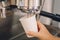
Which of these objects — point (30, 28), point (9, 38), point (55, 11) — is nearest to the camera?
point (30, 28)

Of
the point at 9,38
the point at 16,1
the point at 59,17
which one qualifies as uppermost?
the point at 16,1

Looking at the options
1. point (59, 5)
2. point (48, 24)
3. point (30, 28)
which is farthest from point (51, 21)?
point (30, 28)

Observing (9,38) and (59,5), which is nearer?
(9,38)

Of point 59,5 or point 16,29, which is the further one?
point 59,5

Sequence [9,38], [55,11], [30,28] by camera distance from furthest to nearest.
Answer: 1. [55,11]
2. [9,38]
3. [30,28]

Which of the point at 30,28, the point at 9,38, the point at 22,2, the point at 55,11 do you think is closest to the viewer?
the point at 30,28

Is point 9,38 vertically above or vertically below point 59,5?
below

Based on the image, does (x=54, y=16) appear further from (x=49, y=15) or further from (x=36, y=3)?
(x=36, y=3)

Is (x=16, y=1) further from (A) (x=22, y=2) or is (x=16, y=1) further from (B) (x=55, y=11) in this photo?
(B) (x=55, y=11)

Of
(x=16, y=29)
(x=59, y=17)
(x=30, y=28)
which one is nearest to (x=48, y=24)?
(x=59, y=17)
